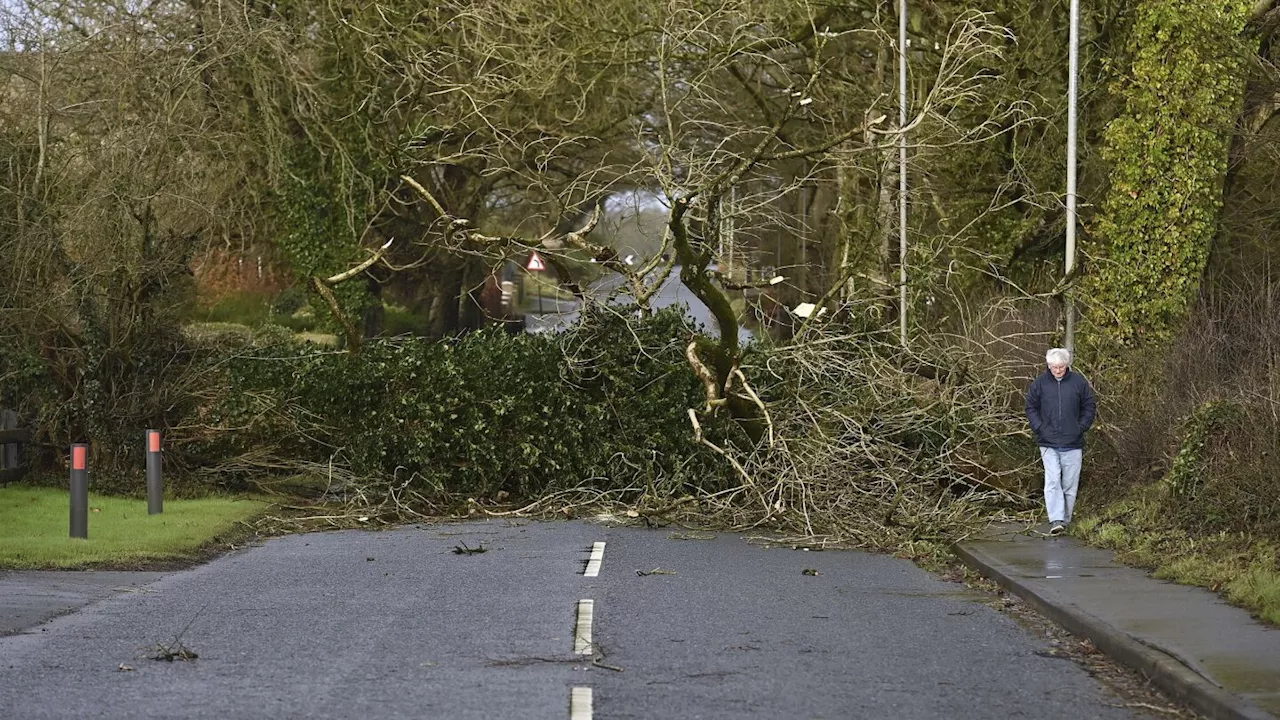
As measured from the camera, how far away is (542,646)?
996 cm

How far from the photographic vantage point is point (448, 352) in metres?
20.9

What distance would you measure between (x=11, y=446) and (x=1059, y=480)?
12762 millimetres

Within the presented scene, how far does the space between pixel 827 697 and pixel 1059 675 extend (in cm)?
153

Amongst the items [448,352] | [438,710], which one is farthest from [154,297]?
[438,710]

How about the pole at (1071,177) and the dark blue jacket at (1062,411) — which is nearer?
the dark blue jacket at (1062,411)

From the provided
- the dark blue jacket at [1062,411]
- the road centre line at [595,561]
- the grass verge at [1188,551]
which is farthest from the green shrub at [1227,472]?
the road centre line at [595,561]

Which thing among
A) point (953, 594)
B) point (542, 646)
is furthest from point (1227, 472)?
point (542, 646)

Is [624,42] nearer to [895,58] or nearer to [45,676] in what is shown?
[895,58]

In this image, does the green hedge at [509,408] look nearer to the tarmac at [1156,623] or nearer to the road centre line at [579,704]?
the tarmac at [1156,623]

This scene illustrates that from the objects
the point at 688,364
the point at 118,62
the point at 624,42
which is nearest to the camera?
the point at 688,364

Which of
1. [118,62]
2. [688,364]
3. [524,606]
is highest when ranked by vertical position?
[118,62]

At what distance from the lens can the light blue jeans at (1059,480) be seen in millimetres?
16578

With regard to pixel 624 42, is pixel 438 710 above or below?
below

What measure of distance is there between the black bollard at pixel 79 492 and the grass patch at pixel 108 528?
0.54ft
